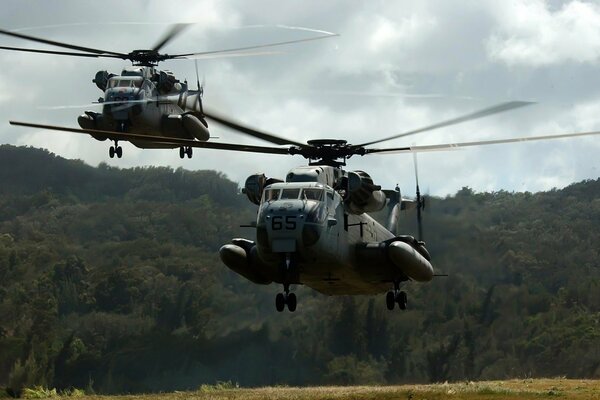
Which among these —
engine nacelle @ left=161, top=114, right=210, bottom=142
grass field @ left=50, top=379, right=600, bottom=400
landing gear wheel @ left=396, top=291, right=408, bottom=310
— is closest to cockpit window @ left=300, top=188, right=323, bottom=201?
landing gear wheel @ left=396, top=291, right=408, bottom=310

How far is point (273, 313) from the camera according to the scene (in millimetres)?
53125

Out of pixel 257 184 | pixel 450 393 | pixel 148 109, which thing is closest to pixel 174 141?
pixel 257 184

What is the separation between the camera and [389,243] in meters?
36.1

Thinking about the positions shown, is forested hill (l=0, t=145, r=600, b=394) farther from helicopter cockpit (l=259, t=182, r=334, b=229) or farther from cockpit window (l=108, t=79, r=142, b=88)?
helicopter cockpit (l=259, t=182, r=334, b=229)

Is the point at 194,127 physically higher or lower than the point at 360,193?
higher

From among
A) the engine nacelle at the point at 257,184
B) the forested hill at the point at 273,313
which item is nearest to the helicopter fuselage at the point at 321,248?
the engine nacelle at the point at 257,184

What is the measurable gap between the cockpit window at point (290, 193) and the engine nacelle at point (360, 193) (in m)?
2.17

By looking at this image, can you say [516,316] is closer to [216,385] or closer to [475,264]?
[475,264]

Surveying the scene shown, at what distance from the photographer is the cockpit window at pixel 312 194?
109 feet

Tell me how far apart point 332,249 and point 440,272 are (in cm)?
1830

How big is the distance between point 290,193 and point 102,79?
1174 centimetres

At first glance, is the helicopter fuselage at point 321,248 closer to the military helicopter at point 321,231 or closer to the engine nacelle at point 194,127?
the military helicopter at point 321,231

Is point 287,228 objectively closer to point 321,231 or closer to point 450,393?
point 321,231

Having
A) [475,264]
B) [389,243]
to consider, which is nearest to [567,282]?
[475,264]
